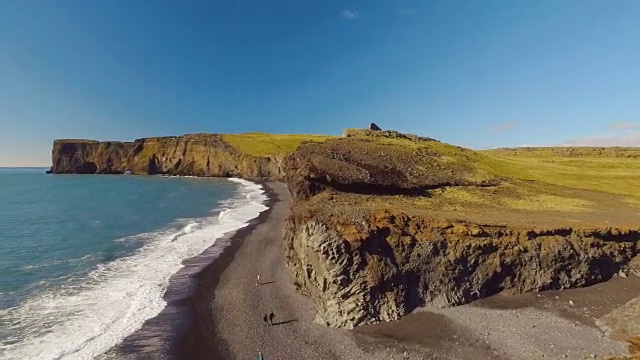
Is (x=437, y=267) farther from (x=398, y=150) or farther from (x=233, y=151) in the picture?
(x=233, y=151)

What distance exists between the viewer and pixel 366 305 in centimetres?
2539

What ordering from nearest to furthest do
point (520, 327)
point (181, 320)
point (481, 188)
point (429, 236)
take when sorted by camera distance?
point (520, 327)
point (181, 320)
point (429, 236)
point (481, 188)

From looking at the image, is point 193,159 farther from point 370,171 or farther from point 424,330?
point 424,330

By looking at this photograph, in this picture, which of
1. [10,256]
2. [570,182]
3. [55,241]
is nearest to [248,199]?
[55,241]

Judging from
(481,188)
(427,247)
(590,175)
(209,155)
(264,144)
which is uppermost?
(264,144)

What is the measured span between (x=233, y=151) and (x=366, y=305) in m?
141

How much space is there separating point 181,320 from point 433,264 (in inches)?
745

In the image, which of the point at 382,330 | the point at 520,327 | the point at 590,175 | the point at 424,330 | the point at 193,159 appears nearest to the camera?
the point at 520,327

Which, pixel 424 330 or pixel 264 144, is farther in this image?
pixel 264 144

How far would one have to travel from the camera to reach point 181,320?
26266 millimetres

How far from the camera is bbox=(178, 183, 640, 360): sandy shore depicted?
21656 millimetres

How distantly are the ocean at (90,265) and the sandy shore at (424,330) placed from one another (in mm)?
5800

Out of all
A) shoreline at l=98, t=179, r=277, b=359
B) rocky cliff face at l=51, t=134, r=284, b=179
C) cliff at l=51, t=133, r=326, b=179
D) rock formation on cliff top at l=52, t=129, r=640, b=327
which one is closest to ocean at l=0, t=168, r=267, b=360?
shoreline at l=98, t=179, r=277, b=359

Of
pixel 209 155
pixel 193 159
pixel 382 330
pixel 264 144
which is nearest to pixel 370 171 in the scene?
pixel 382 330
